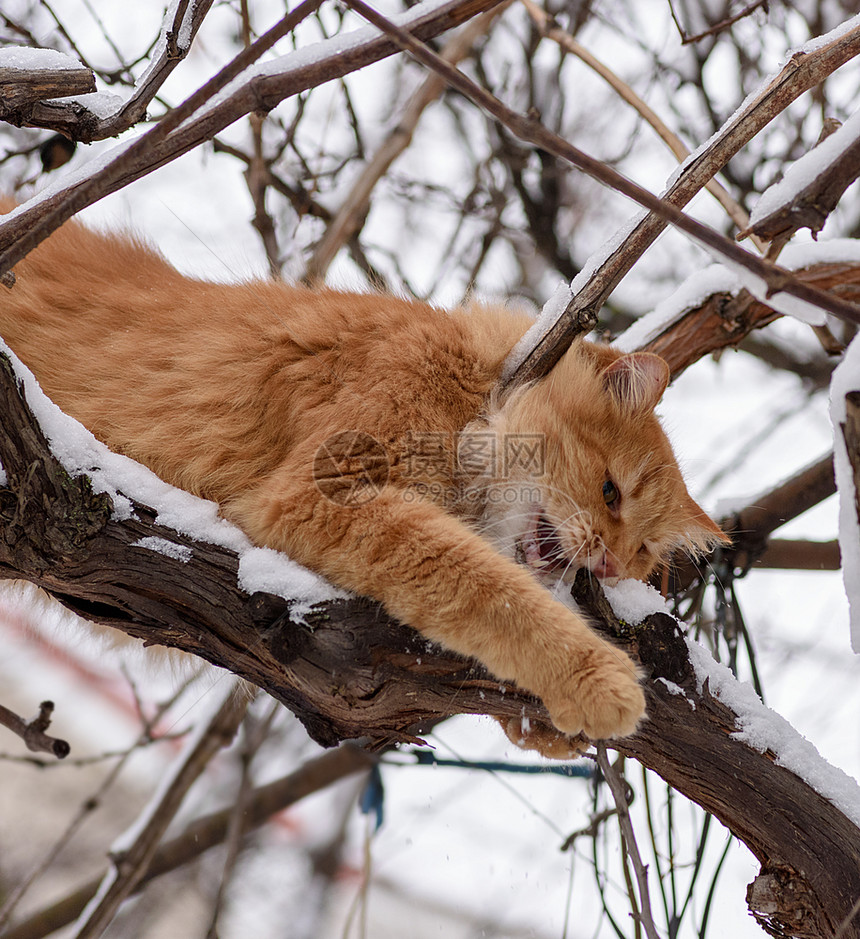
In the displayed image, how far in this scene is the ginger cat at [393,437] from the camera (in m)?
1.78

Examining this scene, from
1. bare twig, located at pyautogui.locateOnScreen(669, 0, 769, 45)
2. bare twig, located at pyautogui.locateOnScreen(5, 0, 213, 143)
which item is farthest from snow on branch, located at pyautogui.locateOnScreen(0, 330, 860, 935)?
bare twig, located at pyautogui.locateOnScreen(669, 0, 769, 45)

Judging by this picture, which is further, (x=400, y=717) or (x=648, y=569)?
(x=648, y=569)

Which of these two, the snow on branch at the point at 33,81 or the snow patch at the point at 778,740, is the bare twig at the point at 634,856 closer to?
the snow patch at the point at 778,740

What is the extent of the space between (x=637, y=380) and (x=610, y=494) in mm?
330

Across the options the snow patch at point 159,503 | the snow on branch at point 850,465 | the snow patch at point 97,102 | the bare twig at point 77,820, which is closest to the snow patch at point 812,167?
the snow on branch at point 850,465

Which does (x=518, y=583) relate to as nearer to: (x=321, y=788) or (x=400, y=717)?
(x=400, y=717)

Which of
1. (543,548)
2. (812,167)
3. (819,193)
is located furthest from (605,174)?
(543,548)

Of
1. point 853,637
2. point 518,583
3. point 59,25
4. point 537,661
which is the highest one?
point 59,25

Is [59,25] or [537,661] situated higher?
[59,25]

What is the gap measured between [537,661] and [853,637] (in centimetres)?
68

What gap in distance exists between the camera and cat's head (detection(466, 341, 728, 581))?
219cm

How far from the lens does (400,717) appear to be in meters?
1.75

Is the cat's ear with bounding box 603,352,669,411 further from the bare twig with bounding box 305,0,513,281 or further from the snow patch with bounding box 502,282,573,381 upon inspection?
the bare twig with bounding box 305,0,513,281

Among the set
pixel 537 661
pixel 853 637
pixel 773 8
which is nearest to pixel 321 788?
pixel 537 661
